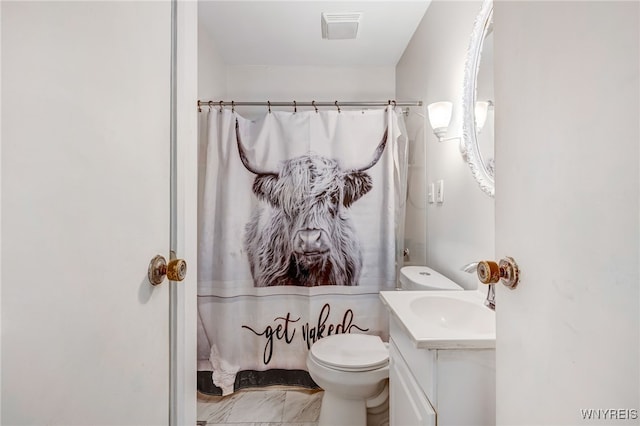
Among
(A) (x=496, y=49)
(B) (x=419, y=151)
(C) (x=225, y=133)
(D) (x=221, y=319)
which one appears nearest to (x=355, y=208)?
(B) (x=419, y=151)

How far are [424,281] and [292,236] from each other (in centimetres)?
85

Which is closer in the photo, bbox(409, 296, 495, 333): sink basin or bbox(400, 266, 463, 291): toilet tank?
bbox(409, 296, 495, 333): sink basin

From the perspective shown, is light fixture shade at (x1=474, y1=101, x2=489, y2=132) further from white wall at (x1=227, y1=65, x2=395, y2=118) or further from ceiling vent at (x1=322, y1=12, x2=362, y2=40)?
white wall at (x1=227, y1=65, x2=395, y2=118)

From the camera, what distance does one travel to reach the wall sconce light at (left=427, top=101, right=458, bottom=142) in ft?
4.89

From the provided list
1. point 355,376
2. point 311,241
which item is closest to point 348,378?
point 355,376

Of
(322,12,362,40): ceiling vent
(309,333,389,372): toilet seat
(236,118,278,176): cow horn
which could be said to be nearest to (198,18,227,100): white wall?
(236,118,278,176): cow horn

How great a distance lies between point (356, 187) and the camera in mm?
1940

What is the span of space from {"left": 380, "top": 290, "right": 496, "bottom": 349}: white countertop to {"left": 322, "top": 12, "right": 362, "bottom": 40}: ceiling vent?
70.3 inches

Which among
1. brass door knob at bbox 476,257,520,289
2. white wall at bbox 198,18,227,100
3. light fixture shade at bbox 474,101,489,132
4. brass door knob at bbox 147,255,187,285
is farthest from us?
white wall at bbox 198,18,227,100

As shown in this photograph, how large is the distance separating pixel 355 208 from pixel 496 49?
1386 mm

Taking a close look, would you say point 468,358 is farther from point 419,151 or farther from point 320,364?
point 419,151

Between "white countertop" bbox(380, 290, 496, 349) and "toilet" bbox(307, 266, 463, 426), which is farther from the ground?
"white countertop" bbox(380, 290, 496, 349)

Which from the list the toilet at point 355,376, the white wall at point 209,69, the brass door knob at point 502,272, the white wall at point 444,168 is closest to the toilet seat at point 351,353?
the toilet at point 355,376

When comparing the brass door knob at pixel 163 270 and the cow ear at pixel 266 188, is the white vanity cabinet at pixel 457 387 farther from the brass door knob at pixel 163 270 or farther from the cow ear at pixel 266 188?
the cow ear at pixel 266 188
